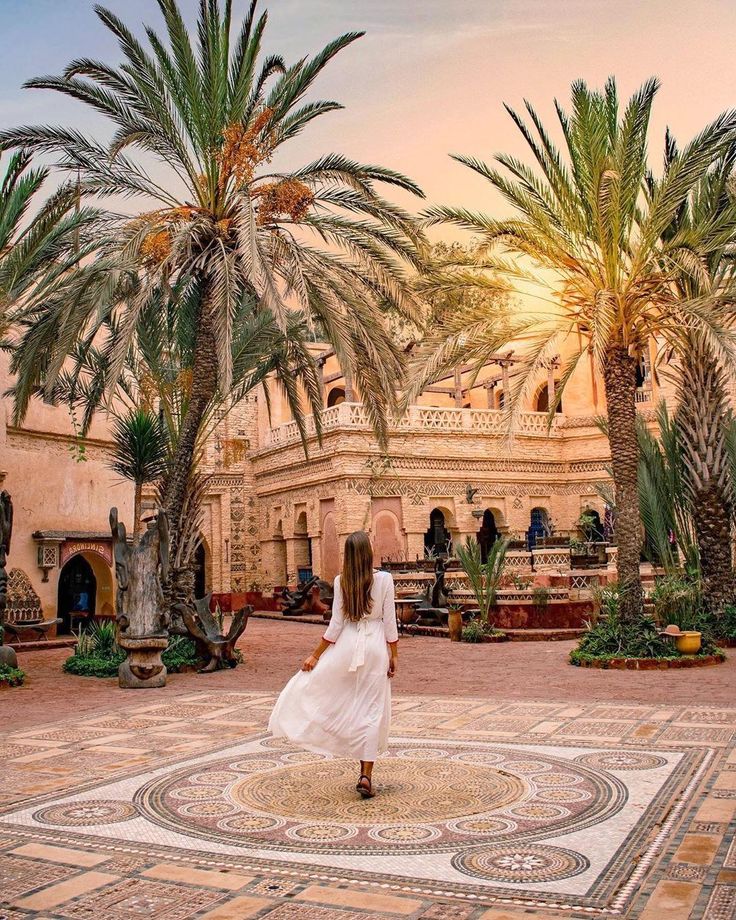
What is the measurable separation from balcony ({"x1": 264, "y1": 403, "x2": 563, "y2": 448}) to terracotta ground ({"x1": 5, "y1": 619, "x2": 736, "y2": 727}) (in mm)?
12889

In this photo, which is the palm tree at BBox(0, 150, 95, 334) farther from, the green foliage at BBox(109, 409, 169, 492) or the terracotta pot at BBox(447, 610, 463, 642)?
the terracotta pot at BBox(447, 610, 463, 642)

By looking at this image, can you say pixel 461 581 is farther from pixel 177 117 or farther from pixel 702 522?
pixel 177 117

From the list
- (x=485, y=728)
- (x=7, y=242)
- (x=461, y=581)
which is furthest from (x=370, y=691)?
(x=461, y=581)

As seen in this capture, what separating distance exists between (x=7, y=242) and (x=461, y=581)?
13112 mm

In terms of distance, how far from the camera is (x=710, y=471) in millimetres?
14570

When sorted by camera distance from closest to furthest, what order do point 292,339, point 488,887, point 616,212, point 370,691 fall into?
point 488,887 → point 370,691 → point 616,212 → point 292,339

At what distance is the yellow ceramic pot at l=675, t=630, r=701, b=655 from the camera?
1199 cm

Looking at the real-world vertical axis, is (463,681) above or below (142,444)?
below

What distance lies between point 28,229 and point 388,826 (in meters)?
10.4

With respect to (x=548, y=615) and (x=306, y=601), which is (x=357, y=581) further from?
(x=306, y=601)

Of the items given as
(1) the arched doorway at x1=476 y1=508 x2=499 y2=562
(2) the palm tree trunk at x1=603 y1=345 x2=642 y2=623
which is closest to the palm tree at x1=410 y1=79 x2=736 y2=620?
(2) the palm tree trunk at x1=603 y1=345 x2=642 y2=623

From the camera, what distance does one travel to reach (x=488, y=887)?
12.0 feet

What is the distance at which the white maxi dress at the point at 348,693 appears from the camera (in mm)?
5164

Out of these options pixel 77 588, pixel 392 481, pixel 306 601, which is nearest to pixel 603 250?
pixel 77 588
